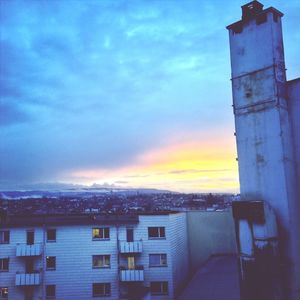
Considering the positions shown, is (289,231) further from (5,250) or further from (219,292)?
(5,250)

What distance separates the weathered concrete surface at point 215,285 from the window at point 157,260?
4614 millimetres

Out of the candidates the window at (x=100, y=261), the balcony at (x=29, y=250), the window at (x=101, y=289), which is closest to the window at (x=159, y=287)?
the window at (x=101, y=289)

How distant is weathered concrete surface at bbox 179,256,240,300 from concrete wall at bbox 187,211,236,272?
7.63 m

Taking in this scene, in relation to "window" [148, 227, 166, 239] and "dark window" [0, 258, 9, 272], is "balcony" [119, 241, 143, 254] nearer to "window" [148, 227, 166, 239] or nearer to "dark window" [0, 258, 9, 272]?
"window" [148, 227, 166, 239]

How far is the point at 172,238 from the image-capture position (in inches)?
1485

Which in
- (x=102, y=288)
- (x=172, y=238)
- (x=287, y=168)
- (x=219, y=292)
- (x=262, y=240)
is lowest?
(x=102, y=288)

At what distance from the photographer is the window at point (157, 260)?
3684 centimetres

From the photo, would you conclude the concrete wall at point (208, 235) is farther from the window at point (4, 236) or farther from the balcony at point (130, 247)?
the window at point (4, 236)

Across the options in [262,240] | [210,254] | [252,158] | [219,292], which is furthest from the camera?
[210,254]

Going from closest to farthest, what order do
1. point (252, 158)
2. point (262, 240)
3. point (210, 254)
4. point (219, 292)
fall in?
point (262, 240)
point (252, 158)
point (219, 292)
point (210, 254)

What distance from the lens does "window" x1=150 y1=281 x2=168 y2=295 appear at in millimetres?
36344

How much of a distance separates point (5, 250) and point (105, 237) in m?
11.0

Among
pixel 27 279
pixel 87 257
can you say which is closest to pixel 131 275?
pixel 87 257

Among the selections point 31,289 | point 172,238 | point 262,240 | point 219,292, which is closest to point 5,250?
point 31,289
